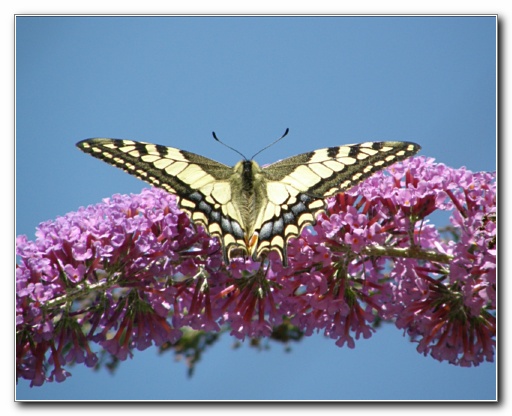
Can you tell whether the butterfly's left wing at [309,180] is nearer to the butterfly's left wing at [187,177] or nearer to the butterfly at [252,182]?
the butterfly at [252,182]

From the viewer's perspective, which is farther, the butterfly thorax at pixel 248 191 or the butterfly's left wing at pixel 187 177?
the butterfly thorax at pixel 248 191

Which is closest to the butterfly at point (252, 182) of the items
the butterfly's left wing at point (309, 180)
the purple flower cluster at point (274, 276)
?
the butterfly's left wing at point (309, 180)

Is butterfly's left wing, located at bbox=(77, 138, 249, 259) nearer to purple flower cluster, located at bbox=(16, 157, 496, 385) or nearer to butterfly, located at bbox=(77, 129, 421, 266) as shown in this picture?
butterfly, located at bbox=(77, 129, 421, 266)

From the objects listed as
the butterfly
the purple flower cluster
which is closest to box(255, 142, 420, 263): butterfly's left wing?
the butterfly

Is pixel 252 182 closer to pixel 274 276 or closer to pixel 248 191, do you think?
pixel 248 191
